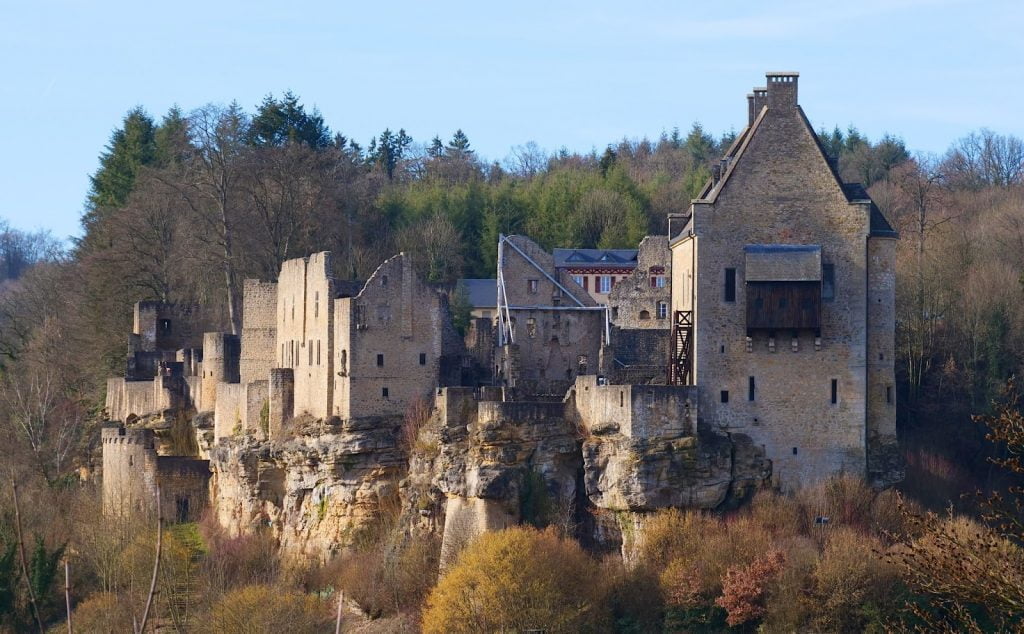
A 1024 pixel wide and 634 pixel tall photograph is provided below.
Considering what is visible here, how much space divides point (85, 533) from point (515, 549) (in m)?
16.3

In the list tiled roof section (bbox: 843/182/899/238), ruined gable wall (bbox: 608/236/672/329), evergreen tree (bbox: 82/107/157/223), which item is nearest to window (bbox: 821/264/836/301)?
tiled roof section (bbox: 843/182/899/238)

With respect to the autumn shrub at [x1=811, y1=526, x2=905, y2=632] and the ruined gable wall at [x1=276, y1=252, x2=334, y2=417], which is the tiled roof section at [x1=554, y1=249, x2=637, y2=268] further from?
the autumn shrub at [x1=811, y1=526, x2=905, y2=632]

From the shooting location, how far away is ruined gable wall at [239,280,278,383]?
176 feet

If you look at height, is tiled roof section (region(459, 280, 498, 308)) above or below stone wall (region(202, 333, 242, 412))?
above

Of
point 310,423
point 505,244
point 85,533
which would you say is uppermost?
point 505,244

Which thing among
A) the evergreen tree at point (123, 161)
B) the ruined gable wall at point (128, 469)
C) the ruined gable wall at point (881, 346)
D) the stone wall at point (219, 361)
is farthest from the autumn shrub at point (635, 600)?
the evergreen tree at point (123, 161)

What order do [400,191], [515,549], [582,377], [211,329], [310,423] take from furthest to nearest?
1. [400,191]
2. [211,329]
3. [310,423]
4. [582,377]
5. [515,549]

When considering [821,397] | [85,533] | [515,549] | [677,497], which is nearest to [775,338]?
[821,397]

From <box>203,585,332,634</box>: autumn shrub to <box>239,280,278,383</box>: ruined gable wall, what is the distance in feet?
31.6

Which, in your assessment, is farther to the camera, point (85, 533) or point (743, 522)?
point (85, 533)

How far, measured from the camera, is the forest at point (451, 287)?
40.5m

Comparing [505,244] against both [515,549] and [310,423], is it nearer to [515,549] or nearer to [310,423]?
[310,423]

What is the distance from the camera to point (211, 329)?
2436 inches

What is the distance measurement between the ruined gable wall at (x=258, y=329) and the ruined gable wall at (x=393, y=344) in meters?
7.27
